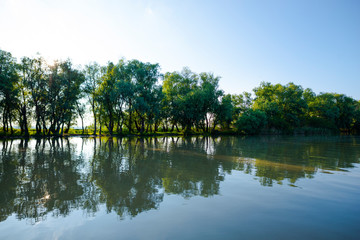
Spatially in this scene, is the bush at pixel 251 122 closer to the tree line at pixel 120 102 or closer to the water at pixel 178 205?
the tree line at pixel 120 102

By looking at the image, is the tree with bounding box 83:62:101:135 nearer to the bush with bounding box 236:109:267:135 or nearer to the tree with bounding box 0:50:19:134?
the tree with bounding box 0:50:19:134

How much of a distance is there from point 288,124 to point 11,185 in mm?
82554

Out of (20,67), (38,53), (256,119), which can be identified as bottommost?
(256,119)

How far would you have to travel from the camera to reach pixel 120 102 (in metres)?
49.5

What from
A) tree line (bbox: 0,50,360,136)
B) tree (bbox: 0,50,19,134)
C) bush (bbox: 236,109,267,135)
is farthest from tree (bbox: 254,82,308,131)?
tree (bbox: 0,50,19,134)

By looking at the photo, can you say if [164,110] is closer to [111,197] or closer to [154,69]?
[154,69]

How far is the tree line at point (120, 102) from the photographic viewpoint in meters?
40.5

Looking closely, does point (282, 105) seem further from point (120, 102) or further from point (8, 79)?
point (8, 79)

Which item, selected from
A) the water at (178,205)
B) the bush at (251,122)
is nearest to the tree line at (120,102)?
the bush at (251,122)

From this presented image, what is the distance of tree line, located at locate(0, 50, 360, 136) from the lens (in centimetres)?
4047

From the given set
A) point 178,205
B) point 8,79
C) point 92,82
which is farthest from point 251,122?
point 178,205

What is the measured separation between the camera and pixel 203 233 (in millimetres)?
4555

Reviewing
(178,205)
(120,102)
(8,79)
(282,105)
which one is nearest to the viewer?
(178,205)

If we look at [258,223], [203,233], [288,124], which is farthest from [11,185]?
[288,124]
